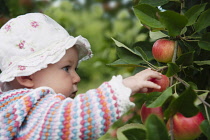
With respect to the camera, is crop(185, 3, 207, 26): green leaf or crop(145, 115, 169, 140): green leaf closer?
crop(145, 115, 169, 140): green leaf

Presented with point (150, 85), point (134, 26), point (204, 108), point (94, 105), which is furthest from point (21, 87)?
point (134, 26)

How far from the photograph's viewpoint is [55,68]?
1.13 meters

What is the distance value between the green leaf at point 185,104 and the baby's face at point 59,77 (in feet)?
1.66

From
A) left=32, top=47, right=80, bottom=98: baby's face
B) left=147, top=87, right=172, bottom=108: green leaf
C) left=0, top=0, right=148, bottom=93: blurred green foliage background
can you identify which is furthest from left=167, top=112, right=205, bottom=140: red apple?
left=0, top=0, right=148, bottom=93: blurred green foliage background

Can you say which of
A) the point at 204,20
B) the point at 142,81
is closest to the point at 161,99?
the point at 142,81

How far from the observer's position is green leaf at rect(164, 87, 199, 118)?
64cm

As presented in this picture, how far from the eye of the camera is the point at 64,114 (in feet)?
3.00

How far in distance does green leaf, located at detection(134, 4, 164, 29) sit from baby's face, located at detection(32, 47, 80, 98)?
0.37 m

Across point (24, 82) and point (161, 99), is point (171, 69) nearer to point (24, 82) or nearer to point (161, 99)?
point (161, 99)

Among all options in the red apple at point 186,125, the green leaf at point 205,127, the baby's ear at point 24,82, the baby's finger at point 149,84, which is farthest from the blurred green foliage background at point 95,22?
the green leaf at point 205,127

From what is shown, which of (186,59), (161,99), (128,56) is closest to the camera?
(161,99)

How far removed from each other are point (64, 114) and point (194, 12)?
1.43 feet

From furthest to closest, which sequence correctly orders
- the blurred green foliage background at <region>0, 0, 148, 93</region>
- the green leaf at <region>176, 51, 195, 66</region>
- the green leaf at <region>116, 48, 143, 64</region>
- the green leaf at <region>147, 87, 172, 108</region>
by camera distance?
1. the blurred green foliage background at <region>0, 0, 148, 93</region>
2. the green leaf at <region>116, 48, 143, 64</region>
3. the green leaf at <region>176, 51, 195, 66</region>
4. the green leaf at <region>147, 87, 172, 108</region>

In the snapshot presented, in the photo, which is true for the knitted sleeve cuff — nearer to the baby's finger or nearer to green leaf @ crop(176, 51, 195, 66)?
the baby's finger
